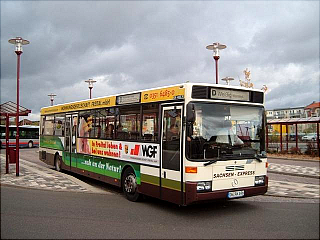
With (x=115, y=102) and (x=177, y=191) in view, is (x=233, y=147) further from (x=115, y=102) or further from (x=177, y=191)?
(x=115, y=102)

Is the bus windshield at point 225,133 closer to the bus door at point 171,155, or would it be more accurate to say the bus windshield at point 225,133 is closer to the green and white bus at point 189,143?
the green and white bus at point 189,143

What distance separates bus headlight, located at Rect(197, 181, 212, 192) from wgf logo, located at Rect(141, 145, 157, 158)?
5.38ft

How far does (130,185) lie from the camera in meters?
9.42

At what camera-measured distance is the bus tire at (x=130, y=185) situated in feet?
30.2

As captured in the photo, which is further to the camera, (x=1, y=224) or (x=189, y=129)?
(x=189, y=129)

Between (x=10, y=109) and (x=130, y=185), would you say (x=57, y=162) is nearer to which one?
(x=10, y=109)

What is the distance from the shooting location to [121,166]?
10.0 meters

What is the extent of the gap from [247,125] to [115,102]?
14.6 feet

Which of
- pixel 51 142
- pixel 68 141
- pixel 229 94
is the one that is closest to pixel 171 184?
pixel 229 94

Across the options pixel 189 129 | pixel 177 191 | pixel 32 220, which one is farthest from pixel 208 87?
pixel 32 220

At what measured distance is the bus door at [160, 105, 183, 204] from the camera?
7536mm

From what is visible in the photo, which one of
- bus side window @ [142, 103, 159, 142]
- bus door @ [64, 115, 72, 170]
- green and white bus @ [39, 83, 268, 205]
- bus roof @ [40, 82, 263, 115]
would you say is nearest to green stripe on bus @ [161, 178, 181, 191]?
green and white bus @ [39, 83, 268, 205]

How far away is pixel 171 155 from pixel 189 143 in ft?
2.28

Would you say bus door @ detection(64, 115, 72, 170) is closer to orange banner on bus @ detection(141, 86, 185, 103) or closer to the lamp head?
the lamp head
